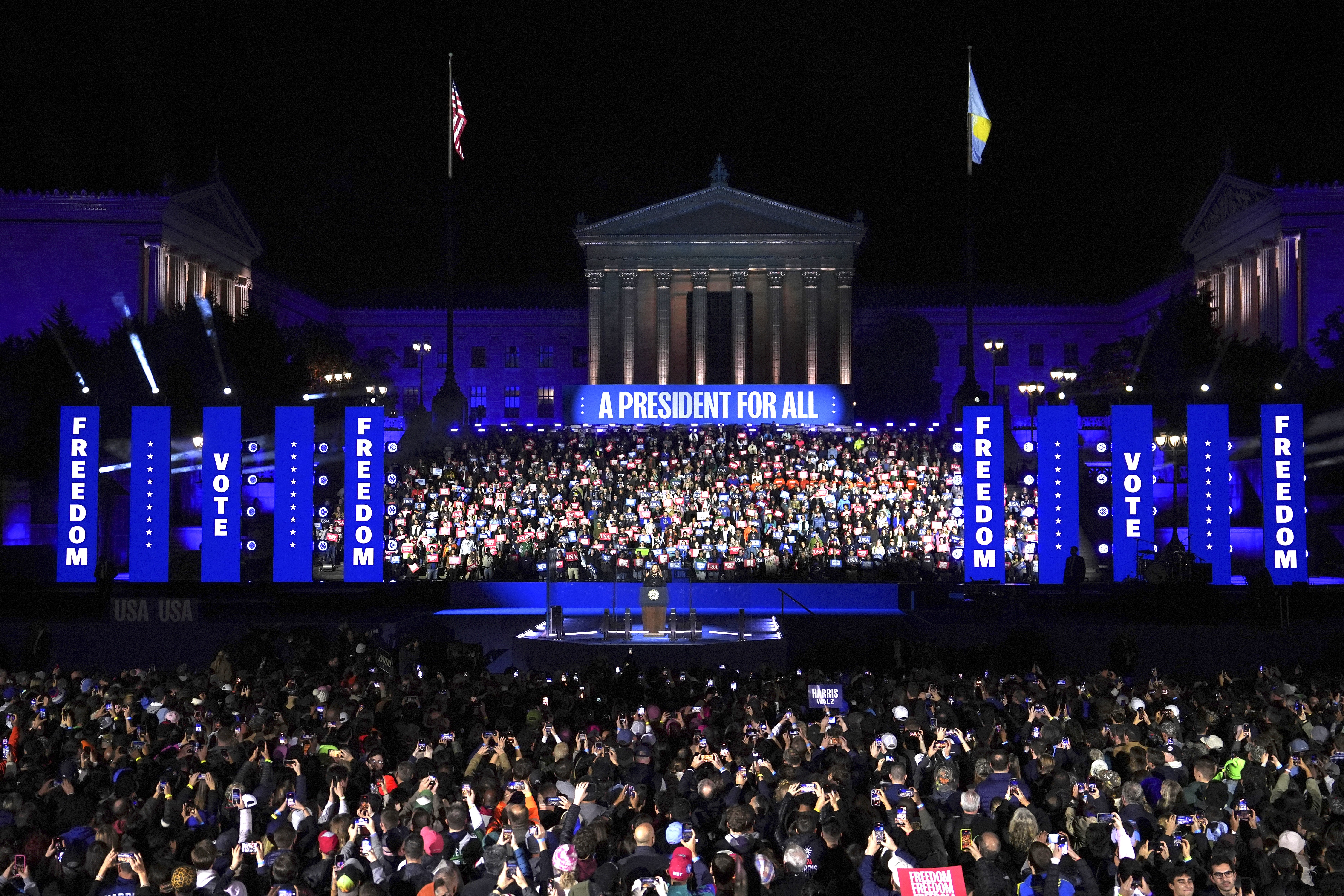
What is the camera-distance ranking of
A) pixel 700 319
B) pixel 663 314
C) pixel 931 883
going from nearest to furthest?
pixel 931 883, pixel 663 314, pixel 700 319

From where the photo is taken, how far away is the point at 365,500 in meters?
29.5

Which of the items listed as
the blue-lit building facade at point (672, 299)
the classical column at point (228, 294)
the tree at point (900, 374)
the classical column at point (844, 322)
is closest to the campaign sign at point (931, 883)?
the blue-lit building facade at point (672, 299)

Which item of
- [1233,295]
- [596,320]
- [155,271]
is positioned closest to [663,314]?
[596,320]

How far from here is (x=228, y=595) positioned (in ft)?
92.9

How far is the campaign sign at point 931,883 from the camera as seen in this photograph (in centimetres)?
827

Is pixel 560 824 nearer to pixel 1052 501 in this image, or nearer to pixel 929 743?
pixel 929 743

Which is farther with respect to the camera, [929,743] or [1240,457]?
[1240,457]

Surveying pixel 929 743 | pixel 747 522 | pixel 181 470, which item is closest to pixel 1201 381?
pixel 747 522

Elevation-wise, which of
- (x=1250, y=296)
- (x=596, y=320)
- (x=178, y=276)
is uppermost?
(x=178, y=276)

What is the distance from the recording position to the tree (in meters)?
77.8

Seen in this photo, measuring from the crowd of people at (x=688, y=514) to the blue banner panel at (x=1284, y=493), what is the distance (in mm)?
6782

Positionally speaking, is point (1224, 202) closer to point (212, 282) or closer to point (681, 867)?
point (212, 282)

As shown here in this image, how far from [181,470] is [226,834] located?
3357cm

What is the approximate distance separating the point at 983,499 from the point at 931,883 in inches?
824
